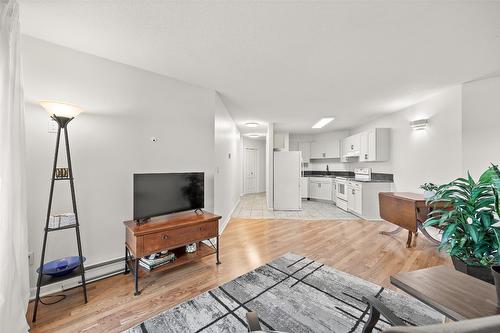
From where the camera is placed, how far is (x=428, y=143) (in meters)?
3.57

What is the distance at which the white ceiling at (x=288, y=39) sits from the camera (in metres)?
1.54

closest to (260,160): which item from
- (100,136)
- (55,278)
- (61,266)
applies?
(100,136)

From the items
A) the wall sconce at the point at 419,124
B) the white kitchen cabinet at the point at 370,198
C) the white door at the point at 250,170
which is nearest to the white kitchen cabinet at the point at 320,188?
the white kitchen cabinet at the point at 370,198

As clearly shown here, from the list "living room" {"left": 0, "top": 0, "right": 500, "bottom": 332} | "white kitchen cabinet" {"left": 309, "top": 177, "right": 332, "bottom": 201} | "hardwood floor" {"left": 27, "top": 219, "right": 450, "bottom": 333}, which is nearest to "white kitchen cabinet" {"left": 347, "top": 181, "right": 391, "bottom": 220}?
"hardwood floor" {"left": 27, "top": 219, "right": 450, "bottom": 333}

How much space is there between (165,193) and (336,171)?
241 inches

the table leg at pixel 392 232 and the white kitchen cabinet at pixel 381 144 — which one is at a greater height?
the white kitchen cabinet at pixel 381 144

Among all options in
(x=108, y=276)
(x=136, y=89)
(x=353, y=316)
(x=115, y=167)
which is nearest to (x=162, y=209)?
(x=115, y=167)

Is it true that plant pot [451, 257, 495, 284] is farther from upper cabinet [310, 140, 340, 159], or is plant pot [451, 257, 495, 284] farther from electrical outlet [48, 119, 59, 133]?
upper cabinet [310, 140, 340, 159]

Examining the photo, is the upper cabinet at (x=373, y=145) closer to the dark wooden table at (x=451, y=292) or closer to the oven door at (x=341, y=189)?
the oven door at (x=341, y=189)

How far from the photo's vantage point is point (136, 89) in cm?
246

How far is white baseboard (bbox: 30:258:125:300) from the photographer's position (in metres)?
1.91

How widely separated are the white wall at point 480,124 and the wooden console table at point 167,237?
382 centimetres

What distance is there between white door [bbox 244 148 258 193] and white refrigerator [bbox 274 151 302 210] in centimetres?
282

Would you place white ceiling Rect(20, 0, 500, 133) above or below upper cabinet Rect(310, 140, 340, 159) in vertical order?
above
